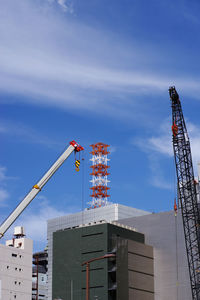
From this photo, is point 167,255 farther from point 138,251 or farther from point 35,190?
point 35,190

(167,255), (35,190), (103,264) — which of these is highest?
(35,190)

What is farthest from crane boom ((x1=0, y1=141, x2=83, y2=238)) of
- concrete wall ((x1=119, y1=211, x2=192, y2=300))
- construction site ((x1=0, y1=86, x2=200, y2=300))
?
concrete wall ((x1=119, y1=211, x2=192, y2=300))

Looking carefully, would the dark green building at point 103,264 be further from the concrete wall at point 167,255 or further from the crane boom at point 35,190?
the crane boom at point 35,190

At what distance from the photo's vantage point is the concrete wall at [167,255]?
15825cm

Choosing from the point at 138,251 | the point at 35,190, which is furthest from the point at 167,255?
the point at 35,190

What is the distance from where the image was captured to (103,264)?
156 metres

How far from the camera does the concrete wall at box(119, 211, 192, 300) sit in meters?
158

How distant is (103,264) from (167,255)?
781 inches

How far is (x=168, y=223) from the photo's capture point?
552 feet

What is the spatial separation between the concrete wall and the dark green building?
2349mm

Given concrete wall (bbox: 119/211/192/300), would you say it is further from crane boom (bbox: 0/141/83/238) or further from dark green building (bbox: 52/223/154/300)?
crane boom (bbox: 0/141/83/238)

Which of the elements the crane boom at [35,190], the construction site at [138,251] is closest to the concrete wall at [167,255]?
the construction site at [138,251]

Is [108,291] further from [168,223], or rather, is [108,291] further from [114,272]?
[168,223]

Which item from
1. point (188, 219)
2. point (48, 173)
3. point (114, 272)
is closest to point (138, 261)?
point (114, 272)
